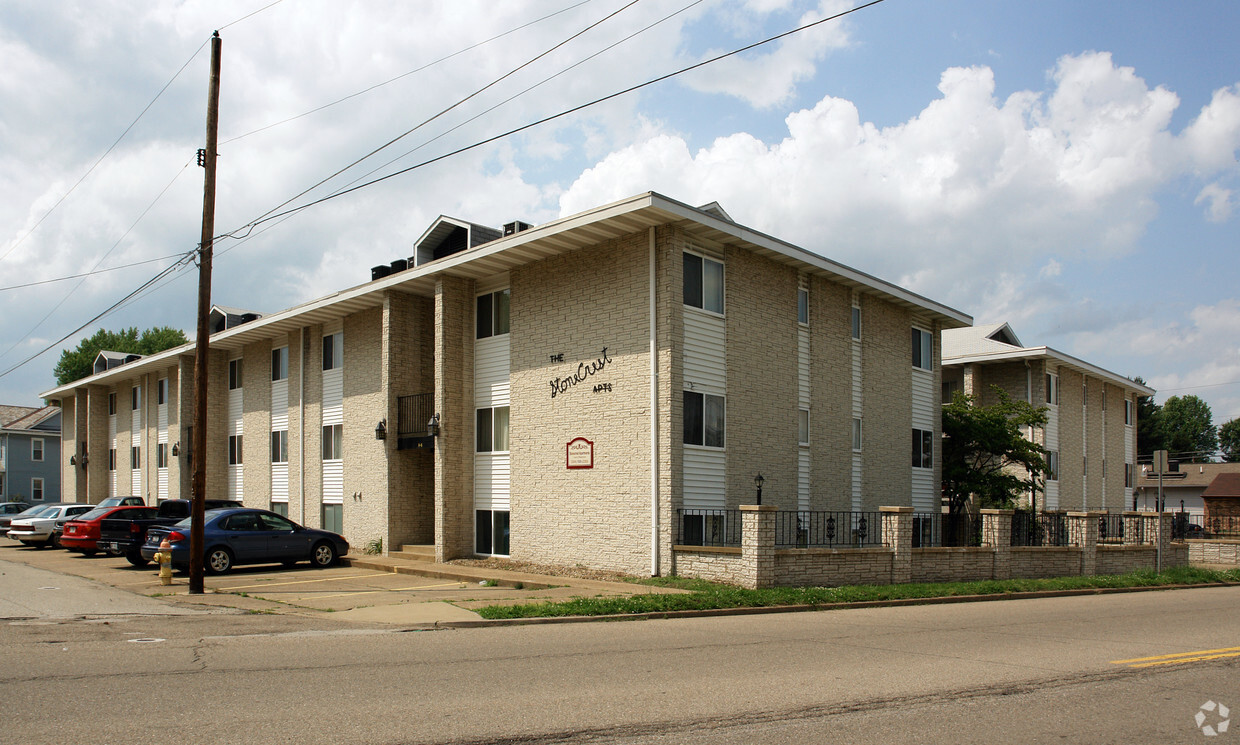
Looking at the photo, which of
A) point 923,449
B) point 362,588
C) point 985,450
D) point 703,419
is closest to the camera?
point 362,588

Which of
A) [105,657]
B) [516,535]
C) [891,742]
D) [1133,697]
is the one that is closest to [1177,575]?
[516,535]

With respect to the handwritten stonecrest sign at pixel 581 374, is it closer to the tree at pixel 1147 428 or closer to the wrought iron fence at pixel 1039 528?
the wrought iron fence at pixel 1039 528

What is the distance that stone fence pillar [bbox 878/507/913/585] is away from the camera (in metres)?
18.2

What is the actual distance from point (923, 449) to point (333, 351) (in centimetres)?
1836

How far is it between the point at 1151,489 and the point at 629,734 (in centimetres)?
6341

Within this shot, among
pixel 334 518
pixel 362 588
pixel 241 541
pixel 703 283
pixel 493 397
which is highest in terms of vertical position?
pixel 703 283

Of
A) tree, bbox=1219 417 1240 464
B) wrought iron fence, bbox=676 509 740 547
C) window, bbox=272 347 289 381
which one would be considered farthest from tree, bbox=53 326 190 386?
tree, bbox=1219 417 1240 464

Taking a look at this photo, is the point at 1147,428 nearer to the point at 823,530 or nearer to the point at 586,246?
the point at 823,530

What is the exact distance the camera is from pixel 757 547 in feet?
52.4

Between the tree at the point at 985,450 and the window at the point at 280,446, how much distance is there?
21.3 metres

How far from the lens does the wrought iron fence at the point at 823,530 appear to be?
19859mm

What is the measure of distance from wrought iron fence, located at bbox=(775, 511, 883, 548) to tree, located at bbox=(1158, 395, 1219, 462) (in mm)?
74300

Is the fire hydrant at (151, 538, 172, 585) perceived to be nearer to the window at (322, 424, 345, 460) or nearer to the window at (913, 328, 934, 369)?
the window at (322, 424, 345, 460)

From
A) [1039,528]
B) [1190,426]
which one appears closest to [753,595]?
[1039,528]
